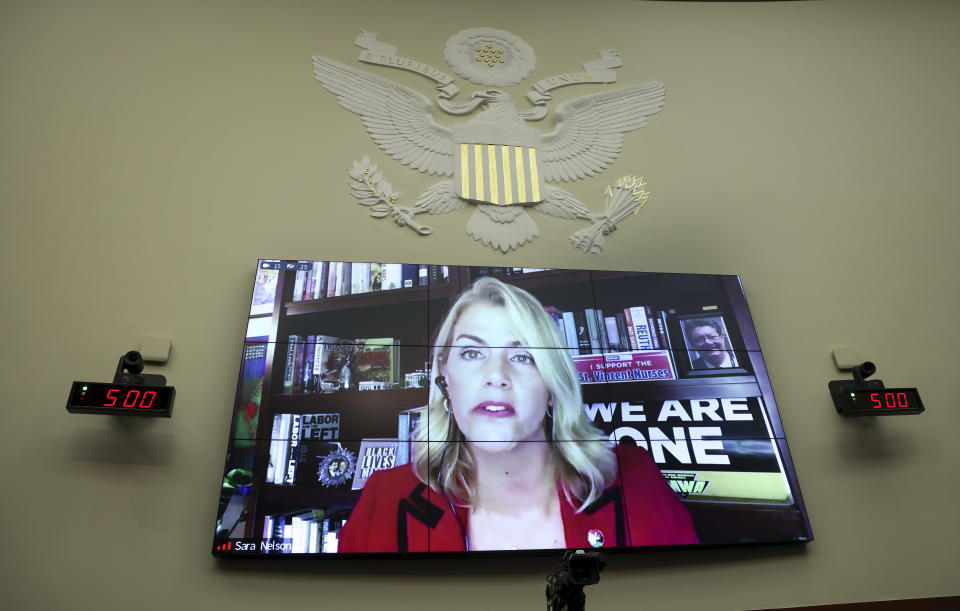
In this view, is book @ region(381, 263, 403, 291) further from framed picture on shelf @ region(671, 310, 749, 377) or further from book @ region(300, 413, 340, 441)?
framed picture on shelf @ region(671, 310, 749, 377)

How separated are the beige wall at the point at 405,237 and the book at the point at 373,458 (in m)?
0.42

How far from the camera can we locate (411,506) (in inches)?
118

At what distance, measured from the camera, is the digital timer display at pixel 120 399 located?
2875 mm

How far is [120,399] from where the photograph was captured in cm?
293

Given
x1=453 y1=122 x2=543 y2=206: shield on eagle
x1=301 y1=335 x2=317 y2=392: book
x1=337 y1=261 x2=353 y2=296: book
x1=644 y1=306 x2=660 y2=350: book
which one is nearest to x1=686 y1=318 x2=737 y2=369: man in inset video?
x1=644 y1=306 x2=660 y2=350: book

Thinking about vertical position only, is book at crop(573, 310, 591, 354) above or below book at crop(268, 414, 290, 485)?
above

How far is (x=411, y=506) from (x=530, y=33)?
3.69 m

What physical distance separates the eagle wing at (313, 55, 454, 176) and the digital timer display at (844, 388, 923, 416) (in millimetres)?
2732

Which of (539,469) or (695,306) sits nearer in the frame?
(539,469)

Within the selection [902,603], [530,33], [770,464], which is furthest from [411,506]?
[530,33]

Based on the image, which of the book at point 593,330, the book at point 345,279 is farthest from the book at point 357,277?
the book at point 593,330

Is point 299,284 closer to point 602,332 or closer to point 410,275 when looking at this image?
point 410,275

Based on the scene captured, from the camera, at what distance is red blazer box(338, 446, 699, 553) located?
294 cm

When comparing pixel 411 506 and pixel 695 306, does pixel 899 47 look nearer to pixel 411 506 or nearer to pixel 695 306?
pixel 695 306
